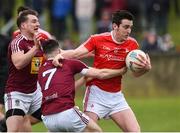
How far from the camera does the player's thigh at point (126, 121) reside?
565 inches

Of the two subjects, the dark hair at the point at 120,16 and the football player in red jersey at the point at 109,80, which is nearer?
the dark hair at the point at 120,16

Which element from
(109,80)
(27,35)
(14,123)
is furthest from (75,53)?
(14,123)

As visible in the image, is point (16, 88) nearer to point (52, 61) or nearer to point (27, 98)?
point (27, 98)

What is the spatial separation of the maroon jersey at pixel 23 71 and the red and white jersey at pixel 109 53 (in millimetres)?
876

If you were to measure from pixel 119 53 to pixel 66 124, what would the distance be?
6.33ft

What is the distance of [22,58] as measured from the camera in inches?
565

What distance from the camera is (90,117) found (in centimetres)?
1443

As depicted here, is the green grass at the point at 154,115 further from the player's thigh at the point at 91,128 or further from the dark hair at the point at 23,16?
→ the player's thigh at the point at 91,128

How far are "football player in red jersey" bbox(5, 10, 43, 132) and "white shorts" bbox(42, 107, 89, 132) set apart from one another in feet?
4.61

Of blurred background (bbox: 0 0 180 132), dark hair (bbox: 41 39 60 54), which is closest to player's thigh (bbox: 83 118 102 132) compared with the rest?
dark hair (bbox: 41 39 60 54)

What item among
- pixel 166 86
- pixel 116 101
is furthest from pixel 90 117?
pixel 166 86

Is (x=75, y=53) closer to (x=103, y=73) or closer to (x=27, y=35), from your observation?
(x=103, y=73)

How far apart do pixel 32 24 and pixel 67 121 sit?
2.26 meters

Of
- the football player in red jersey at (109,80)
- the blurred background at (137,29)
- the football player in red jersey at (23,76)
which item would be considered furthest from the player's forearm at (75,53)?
the blurred background at (137,29)
